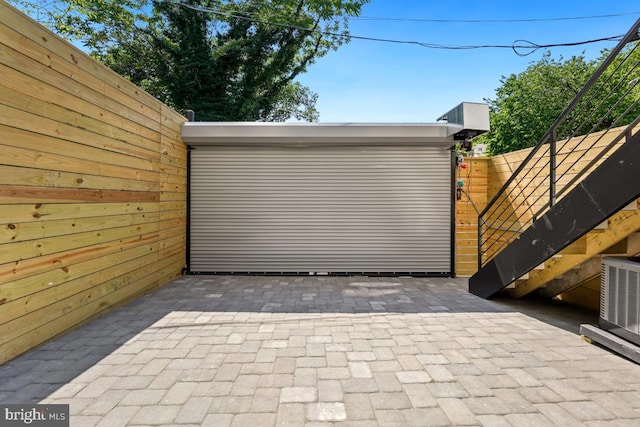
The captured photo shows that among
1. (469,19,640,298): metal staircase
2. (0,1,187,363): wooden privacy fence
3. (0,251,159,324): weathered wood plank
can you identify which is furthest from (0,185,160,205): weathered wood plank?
(469,19,640,298): metal staircase

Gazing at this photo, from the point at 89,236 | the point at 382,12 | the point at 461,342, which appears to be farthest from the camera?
the point at 382,12

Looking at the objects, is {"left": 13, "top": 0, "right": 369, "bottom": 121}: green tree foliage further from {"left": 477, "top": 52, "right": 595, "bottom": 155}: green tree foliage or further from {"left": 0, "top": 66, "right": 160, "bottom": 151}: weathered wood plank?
{"left": 477, "top": 52, "right": 595, "bottom": 155}: green tree foliage

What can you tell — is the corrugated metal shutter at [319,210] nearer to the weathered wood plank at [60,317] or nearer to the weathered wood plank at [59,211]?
the weathered wood plank at [59,211]

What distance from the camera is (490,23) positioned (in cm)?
694

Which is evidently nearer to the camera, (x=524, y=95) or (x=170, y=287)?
(x=170, y=287)

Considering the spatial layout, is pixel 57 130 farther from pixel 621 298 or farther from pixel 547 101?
pixel 547 101

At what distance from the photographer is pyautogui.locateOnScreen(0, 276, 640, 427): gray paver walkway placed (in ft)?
6.00

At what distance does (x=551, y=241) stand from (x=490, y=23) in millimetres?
6182

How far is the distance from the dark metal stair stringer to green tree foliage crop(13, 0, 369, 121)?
9970 millimetres

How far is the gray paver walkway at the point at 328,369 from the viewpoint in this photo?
1830 mm

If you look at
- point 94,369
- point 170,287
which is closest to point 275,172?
point 170,287

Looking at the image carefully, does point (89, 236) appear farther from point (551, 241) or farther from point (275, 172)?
point (551, 241)

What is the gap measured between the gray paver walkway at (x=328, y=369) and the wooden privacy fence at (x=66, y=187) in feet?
1.20

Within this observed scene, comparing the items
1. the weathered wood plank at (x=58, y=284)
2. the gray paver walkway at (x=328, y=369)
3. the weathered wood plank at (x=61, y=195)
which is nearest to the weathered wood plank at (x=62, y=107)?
the weathered wood plank at (x=61, y=195)
